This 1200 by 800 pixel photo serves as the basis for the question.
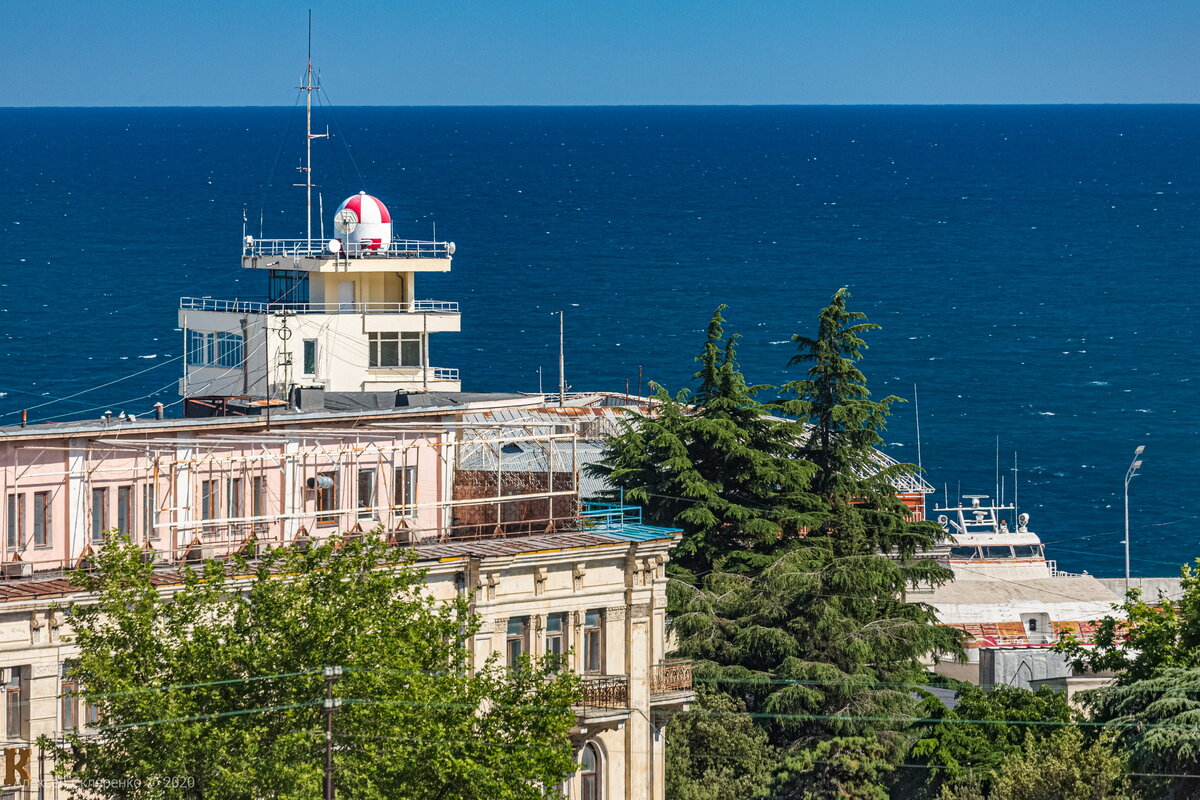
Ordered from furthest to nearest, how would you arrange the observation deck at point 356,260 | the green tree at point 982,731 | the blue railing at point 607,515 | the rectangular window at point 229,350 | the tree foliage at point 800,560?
the rectangular window at point 229,350 → the observation deck at point 356,260 → the tree foliage at point 800,560 → the blue railing at point 607,515 → the green tree at point 982,731

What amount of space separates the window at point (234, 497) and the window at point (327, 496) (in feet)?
6.25

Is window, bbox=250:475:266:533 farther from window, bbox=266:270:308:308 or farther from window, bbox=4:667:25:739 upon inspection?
window, bbox=266:270:308:308

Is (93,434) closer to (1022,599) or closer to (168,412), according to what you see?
(1022,599)

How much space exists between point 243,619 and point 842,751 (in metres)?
20.0

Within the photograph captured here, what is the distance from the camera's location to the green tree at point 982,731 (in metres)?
51.1

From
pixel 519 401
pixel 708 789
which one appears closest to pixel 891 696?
pixel 708 789

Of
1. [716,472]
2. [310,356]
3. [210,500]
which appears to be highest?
[310,356]

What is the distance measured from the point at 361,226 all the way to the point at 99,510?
45238 mm

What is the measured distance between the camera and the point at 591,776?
4800cm

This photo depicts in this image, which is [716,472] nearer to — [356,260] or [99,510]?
[99,510]

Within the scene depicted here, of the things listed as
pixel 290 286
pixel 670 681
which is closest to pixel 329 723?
pixel 670 681

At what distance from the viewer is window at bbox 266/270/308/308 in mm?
90188

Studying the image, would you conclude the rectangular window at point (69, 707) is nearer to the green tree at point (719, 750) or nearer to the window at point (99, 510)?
the window at point (99, 510)

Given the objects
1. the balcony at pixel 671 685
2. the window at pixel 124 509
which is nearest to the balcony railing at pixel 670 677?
the balcony at pixel 671 685
